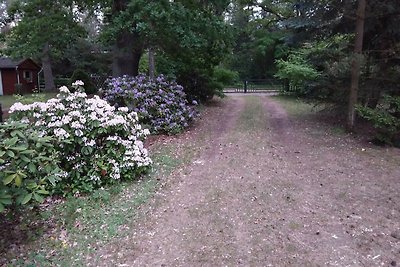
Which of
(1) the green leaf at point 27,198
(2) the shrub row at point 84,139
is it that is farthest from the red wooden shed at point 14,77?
(1) the green leaf at point 27,198

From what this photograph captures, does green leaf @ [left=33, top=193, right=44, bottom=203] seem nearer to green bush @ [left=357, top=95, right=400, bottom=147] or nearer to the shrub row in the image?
the shrub row

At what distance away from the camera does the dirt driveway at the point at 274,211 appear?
351 cm

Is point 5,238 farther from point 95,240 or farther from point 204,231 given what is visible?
point 204,231

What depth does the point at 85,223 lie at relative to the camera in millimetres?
4219

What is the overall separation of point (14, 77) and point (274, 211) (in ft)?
88.1

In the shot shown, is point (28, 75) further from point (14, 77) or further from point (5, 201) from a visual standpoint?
point (5, 201)

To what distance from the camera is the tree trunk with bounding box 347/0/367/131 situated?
822 centimetres

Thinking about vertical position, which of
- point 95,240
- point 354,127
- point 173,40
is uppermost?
point 173,40

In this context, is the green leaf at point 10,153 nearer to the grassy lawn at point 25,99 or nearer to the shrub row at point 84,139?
the shrub row at point 84,139

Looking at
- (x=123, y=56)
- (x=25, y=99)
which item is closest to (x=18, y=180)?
(x=25, y=99)

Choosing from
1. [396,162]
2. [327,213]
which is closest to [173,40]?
[396,162]

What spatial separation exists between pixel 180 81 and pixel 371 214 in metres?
10.8

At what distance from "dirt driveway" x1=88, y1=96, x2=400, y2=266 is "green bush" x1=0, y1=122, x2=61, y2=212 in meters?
0.94

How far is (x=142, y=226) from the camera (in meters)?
4.15
